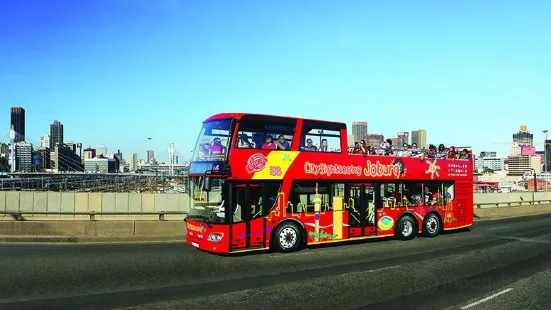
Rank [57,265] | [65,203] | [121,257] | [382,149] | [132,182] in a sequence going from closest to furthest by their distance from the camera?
[57,265], [121,257], [382,149], [65,203], [132,182]

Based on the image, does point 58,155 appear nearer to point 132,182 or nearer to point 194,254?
point 132,182

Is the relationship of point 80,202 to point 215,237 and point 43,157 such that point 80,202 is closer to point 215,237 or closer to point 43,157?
point 215,237

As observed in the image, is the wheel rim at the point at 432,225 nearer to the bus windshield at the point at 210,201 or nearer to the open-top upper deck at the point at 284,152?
the open-top upper deck at the point at 284,152

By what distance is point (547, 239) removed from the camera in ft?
56.2

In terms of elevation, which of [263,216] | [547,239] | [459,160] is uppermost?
[459,160]

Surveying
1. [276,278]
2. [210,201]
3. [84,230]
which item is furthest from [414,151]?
[84,230]

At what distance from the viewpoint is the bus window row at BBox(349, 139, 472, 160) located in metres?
15.7

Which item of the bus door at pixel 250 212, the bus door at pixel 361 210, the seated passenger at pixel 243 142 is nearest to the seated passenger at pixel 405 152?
the bus door at pixel 361 210

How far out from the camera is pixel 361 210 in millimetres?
15125

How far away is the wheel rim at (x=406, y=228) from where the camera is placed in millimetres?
16438

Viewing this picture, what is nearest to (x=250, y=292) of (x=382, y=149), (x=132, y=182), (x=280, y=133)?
(x=280, y=133)

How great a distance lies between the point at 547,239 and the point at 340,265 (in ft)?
35.3

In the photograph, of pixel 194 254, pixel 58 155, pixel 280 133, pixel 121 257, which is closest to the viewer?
pixel 121 257

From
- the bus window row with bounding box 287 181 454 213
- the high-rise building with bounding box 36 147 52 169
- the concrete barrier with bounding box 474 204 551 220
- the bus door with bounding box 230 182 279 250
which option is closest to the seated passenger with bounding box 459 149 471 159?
the bus window row with bounding box 287 181 454 213
